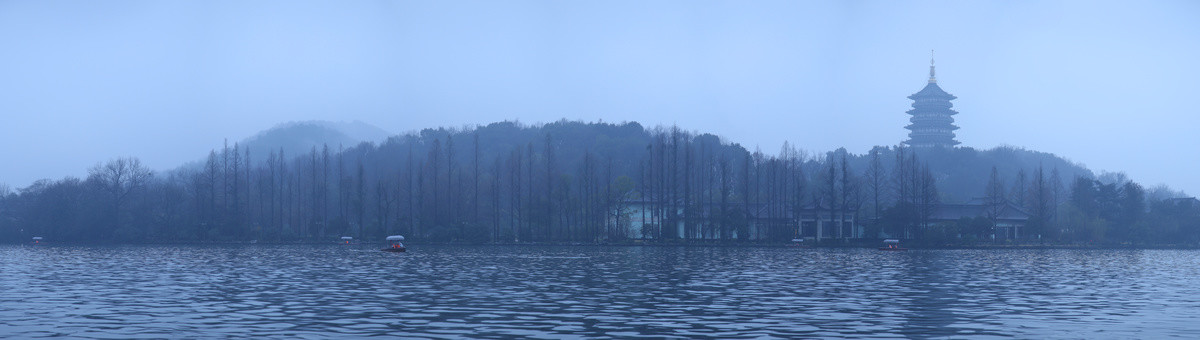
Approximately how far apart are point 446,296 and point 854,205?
68837mm

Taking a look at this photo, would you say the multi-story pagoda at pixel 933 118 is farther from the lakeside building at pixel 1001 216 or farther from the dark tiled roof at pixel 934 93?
the lakeside building at pixel 1001 216

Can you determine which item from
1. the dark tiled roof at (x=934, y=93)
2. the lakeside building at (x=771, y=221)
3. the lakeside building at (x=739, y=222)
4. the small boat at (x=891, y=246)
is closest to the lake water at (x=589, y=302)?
the small boat at (x=891, y=246)

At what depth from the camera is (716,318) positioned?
20.8 m

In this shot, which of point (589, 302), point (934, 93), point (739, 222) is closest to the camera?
point (589, 302)

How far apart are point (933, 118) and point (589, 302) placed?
179 m

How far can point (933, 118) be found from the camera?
192 m

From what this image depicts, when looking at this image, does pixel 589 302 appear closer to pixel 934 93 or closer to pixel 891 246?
pixel 891 246

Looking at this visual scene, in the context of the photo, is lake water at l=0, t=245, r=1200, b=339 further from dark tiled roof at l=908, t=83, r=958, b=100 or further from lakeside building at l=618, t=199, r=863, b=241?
dark tiled roof at l=908, t=83, r=958, b=100

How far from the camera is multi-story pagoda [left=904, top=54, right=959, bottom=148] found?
192m

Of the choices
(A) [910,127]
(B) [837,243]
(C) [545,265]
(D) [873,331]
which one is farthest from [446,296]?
(A) [910,127]

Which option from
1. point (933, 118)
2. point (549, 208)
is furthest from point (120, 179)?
point (933, 118)

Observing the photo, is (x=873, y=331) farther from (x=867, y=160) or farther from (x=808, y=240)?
(x=867, y=160)

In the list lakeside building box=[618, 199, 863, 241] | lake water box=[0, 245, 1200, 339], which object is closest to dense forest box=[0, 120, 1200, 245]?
lakeside building box=[618, 199, 863, 241]

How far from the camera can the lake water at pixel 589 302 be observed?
61.6 feet
